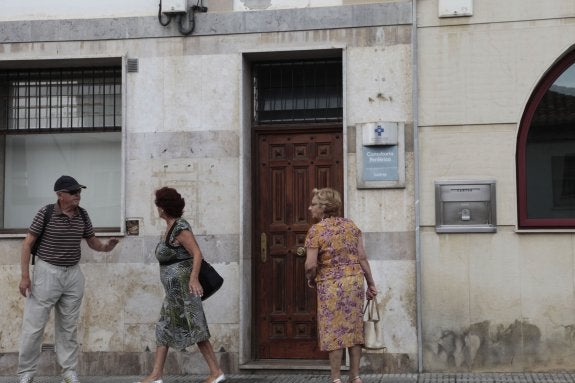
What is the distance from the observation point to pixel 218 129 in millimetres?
9781

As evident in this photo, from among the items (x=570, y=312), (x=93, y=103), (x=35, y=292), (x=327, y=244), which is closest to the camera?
(x=327, y=244)

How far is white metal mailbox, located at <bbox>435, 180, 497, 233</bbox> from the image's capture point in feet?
30.0

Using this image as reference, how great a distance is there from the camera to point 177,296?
329 inches

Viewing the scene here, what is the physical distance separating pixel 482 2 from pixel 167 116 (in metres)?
3.50

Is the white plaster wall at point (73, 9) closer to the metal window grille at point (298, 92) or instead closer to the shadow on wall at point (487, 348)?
the metal window grille at point (298, 92)

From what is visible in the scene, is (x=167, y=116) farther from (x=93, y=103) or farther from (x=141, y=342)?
(x=141, y=342)

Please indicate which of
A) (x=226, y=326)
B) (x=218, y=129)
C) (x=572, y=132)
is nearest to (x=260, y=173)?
(x=218, y=129)

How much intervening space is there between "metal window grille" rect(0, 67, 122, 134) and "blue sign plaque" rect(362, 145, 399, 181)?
2.90 metres

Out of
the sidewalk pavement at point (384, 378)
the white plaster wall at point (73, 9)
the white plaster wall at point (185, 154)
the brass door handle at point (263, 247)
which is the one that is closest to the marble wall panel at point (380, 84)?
the white plaster wall at point (185, 154)

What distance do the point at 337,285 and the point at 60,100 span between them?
445 centimetres

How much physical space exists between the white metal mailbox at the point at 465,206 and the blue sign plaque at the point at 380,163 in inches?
20.0

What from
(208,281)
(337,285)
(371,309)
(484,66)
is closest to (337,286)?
Answer: (337,285)

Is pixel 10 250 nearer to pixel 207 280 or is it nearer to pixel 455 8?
pixel 207 280

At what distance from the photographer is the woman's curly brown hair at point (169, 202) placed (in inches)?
330
